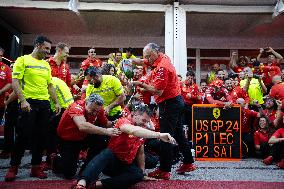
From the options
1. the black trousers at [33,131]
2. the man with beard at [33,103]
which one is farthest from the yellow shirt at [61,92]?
the black trousers at [33,131]

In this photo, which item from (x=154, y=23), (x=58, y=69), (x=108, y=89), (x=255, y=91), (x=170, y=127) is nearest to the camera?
(x=170, y=127)

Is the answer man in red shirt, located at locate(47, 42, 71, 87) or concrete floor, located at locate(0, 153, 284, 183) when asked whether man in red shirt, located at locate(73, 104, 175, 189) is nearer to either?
concrete floor, located at locate(0, 153, 284, 183)

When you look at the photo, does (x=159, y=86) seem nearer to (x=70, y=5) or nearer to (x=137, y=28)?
(x=70, y=5)

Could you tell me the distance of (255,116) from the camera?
6.87 meters

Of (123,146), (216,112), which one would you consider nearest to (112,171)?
(123,146)

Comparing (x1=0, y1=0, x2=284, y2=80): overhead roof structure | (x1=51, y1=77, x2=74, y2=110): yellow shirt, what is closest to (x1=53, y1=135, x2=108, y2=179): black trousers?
(x1=51, y1=77, x2=74, y2=110): yellow shirt

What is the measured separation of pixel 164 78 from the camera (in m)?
4.26

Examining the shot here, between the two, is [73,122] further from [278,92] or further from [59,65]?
[278,92]

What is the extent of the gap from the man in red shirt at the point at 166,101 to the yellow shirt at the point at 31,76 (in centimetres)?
133

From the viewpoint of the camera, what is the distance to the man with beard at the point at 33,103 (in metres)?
4.17

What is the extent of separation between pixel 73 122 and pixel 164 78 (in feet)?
4.43

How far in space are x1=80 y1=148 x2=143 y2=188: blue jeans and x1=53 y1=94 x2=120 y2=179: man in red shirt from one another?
54 cm

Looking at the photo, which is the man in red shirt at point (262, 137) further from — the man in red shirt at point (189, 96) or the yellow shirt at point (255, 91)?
the man in red shirt at point (189, 96)

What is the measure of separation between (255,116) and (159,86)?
3.47 m
